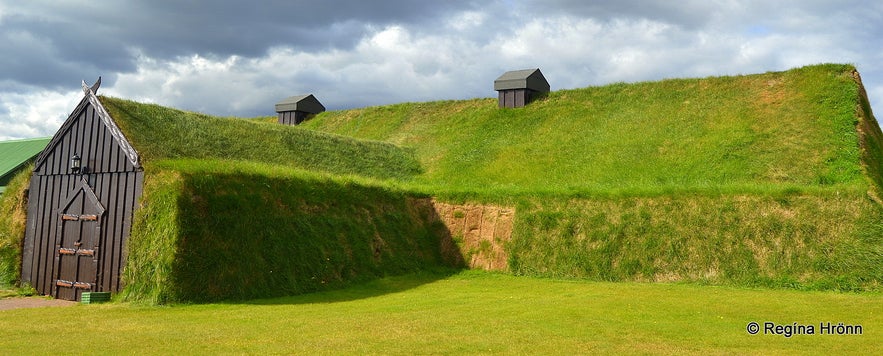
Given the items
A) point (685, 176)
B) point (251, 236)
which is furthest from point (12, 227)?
point (685, 176)

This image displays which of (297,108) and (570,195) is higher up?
(297,108)

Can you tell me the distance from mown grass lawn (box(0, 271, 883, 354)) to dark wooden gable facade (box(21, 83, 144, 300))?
9.40 feet

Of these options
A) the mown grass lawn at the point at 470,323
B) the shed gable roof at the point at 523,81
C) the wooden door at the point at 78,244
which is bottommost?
the mown grass lawn at the point at 470,323

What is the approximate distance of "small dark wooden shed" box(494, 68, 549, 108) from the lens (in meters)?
49.4

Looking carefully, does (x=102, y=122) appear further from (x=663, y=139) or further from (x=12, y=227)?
(x=663, y=139)

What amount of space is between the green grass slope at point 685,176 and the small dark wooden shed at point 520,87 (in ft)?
3.56

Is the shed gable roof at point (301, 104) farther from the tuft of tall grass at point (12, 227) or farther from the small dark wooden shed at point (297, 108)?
the tuft of tall grass at point (12, 227)

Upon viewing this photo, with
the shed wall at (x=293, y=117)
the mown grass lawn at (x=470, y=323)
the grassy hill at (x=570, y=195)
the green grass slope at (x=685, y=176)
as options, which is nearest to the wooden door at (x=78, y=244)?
the grassy hill at (x=570, y=195)

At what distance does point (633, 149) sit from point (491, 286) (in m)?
16.1

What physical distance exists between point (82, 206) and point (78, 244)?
1.32m

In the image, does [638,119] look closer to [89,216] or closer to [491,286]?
[491,286]

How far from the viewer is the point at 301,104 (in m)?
61.4

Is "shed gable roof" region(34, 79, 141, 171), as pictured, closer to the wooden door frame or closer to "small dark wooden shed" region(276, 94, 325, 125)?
the wooden door frame

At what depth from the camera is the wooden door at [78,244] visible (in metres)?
22.5
